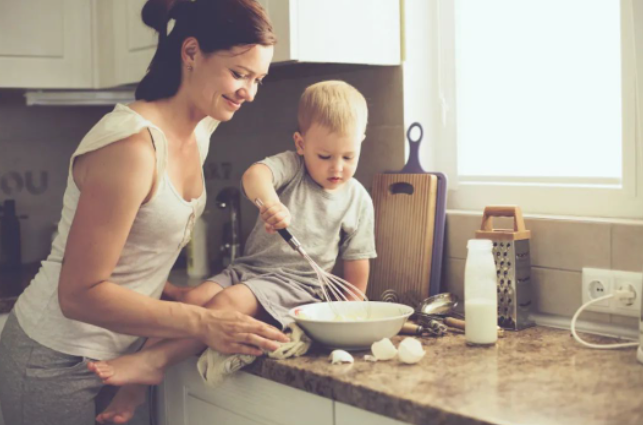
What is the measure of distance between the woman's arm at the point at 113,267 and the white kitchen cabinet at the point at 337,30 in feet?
1.55

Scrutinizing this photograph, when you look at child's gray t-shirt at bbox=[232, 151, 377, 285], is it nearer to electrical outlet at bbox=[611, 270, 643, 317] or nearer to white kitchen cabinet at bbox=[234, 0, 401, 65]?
white kitchen cabinet at bbox=[234, 0, 401, 65]

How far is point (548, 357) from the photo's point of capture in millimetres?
1410

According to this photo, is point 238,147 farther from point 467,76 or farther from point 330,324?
point 330,324

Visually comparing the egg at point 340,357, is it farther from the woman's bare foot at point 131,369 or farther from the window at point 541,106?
the window at point 541,106

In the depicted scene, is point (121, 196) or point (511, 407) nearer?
point (511, 407)

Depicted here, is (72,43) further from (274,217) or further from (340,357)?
(340,357)

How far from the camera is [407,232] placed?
1.84 metres

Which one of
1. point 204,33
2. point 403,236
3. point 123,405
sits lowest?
point 123,405

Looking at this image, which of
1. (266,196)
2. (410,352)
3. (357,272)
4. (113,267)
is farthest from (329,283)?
(113,267)

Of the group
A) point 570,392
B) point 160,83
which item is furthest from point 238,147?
point 570,392

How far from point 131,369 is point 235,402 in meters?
0.20

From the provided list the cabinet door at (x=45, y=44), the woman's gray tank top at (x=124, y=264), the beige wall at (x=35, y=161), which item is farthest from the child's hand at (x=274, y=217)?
the beige wall at (x=35, y=161)

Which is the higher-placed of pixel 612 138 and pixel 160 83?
pixel 160 83

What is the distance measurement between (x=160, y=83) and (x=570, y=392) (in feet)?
2.96
